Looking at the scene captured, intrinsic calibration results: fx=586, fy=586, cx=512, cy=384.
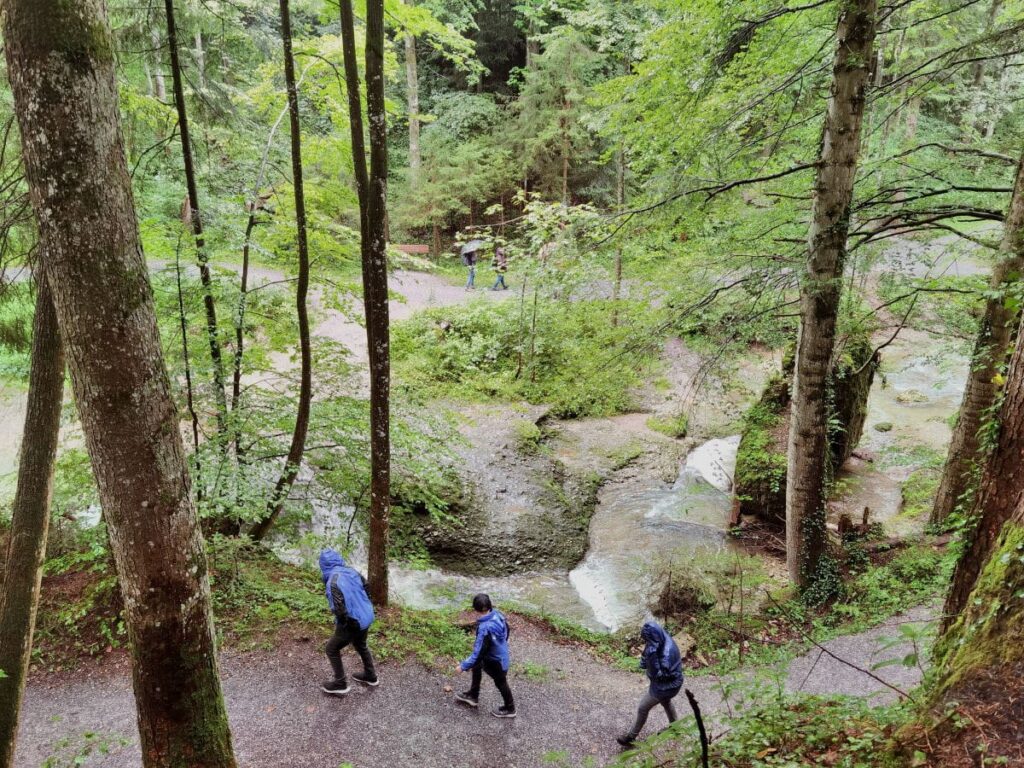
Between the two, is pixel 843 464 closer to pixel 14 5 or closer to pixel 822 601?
pixel 822 601

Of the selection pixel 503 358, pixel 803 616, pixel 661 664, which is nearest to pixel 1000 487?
pixel 661 664

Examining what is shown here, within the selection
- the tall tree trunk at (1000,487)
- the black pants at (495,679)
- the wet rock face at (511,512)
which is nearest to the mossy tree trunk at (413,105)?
the wet rock face at (511,512)

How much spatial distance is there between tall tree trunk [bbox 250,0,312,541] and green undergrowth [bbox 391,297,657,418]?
288 inches

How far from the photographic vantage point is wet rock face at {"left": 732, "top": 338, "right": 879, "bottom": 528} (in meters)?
12.1

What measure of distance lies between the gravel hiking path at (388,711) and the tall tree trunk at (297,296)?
7.90 ft

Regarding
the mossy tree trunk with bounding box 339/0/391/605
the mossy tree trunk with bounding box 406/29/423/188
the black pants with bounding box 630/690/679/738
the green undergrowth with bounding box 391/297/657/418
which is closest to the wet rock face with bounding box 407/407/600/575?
the green undergrowth with bounding box 391/297/657/418

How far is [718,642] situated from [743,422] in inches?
247

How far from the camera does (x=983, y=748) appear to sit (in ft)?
9.12

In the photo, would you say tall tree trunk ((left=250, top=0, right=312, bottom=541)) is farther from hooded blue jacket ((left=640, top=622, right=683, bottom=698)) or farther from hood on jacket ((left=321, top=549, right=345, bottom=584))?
hooded blue jacket ((left=640, top=622, right=683, bottom=698))

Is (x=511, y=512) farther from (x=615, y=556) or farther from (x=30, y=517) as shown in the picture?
(x=30, y=517)

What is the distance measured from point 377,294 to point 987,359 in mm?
8095

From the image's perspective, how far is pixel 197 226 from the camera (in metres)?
8.23

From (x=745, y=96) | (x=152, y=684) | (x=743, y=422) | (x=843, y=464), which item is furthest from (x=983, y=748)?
(x=843, y=464)

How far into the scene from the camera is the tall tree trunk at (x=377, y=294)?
609 centimetres
